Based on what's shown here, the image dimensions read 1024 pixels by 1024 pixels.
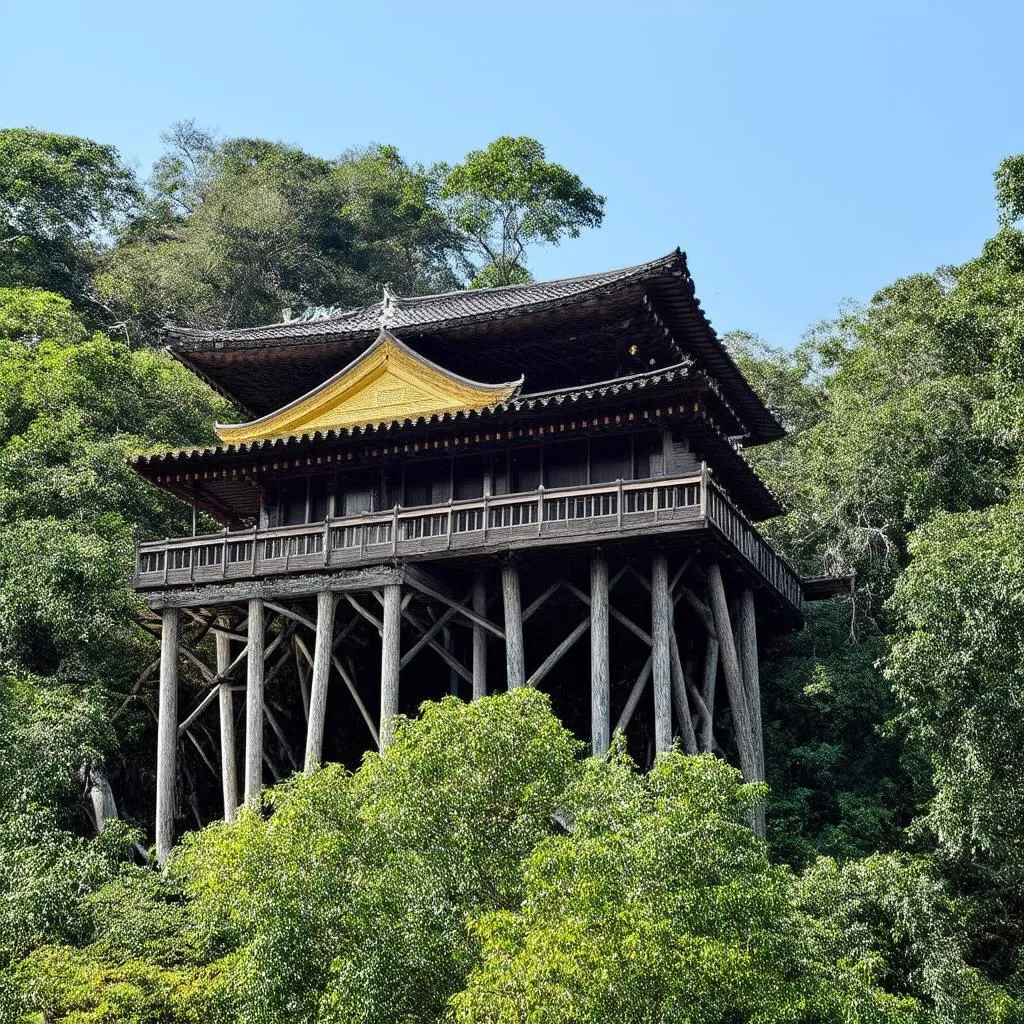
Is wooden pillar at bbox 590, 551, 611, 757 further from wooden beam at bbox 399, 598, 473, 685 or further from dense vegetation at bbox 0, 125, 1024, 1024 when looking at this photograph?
dense vegetation at bbox 0, 125, 1024, 1024

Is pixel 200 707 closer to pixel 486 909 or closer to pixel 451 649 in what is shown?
pixel 451 649

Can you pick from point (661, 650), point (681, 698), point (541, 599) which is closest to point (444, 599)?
point (541, 599)

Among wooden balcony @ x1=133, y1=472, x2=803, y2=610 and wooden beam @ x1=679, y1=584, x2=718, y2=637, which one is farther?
wooden beam @ x1=679, y1=584, x2=718, y2=637

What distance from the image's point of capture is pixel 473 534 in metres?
23.0

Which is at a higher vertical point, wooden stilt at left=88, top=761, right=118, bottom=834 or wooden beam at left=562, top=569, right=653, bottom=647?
wooden beam at left=562, top=569, right=653, bottom=647

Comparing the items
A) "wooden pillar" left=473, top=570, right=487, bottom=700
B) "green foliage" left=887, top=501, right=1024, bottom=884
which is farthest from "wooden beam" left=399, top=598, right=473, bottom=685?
"green foliage" left=887, top=501, right=1024, bottom=884

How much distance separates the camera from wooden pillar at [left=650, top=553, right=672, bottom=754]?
71.1 ft

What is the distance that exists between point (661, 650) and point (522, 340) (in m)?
6.43

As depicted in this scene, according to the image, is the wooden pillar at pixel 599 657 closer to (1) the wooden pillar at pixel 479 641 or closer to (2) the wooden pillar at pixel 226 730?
(1) the wooden pillar at pixel 479 641

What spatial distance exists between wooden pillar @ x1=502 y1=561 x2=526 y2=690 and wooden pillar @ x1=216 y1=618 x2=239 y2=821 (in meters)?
4.59

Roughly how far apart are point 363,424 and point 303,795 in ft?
30.2

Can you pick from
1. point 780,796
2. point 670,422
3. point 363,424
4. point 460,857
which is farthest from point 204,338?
point 460,857

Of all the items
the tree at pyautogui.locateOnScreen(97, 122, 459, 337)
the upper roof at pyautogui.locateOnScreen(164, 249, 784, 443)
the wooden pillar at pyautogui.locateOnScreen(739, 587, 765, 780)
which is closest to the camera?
the wooden pillar at pyautogui.locateOnScreen(739, 587, 765, 780)

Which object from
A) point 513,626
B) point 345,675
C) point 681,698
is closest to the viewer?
point 513,626
